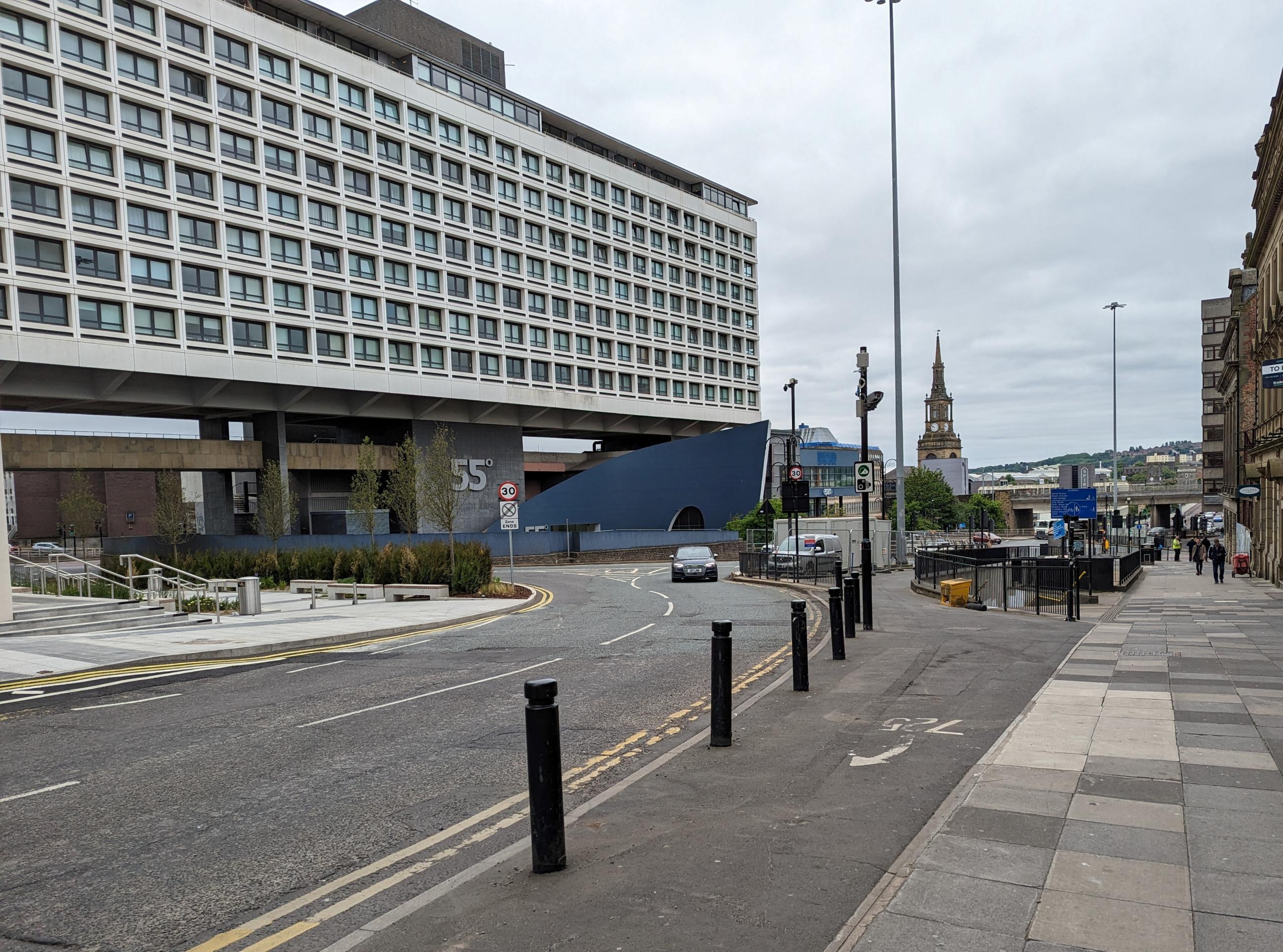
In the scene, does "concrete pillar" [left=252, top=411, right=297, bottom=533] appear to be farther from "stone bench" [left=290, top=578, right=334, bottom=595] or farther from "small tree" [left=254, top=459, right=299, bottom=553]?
"stone bench" [left=290, top=578, right=334, bottom=595]

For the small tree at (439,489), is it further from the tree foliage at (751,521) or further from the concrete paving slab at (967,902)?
the concrete paving slab at (967,902)

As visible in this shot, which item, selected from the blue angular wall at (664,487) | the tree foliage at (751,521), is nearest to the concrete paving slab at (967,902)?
the tree foliage at (751,521)

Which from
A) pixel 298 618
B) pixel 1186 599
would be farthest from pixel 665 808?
pixel 1186 599

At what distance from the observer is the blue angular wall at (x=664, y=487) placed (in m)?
64.7

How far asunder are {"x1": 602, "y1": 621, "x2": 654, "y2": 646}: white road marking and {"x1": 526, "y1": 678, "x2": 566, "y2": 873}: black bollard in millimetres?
11101

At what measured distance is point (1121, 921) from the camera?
4.46 m

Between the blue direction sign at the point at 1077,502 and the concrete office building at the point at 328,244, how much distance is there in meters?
40.0

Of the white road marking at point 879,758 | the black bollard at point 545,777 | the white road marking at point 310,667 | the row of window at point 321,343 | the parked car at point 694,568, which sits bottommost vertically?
the parked car at point 694,568

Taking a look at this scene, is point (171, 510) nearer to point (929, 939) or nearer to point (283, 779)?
point (283, 779)

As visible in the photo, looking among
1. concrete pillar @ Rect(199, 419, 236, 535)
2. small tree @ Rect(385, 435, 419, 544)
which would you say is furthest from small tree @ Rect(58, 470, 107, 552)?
small tree @ Rect(385, 435, 419, 544)

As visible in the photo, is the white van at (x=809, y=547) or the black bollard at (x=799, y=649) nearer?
the black bollard at (x=799, y=649)

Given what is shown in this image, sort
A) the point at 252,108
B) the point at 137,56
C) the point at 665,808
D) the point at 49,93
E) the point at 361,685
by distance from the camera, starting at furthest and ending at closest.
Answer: the point at 252,108
the point at 137,56
the point at 49,93
the point at 361,685
the point at 665,808

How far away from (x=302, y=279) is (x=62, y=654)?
4085 cm

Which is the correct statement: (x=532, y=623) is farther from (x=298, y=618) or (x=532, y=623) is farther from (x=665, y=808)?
(x=665, y=808)
